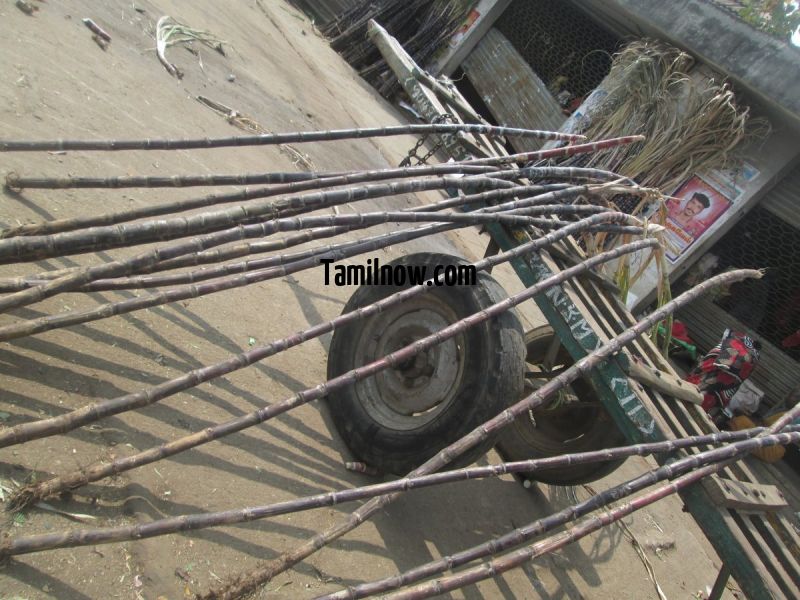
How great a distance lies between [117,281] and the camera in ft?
8.19

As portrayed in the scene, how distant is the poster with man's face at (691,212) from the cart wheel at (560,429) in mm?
3838

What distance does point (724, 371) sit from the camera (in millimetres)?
5570

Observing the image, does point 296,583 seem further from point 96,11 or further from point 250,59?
point 250,59

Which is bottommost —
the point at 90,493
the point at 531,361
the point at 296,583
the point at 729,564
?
the point at 90,493

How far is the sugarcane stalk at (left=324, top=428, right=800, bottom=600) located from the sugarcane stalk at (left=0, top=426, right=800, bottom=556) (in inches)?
0.5

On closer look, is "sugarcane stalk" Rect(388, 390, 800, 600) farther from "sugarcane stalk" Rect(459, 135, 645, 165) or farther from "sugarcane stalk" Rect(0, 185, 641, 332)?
"sugarcane stalk" Rect(459, 135, 645, 165)

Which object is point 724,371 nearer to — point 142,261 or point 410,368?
point 410,368

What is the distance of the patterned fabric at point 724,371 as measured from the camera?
18.3 ft

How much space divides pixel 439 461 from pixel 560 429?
177cm

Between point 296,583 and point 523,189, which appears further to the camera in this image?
point 523,189

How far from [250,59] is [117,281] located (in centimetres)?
524

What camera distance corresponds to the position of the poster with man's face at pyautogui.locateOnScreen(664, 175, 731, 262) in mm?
6523

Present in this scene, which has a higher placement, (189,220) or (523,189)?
(523,189)

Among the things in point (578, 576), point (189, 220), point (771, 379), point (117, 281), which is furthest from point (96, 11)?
point (771, 379)
